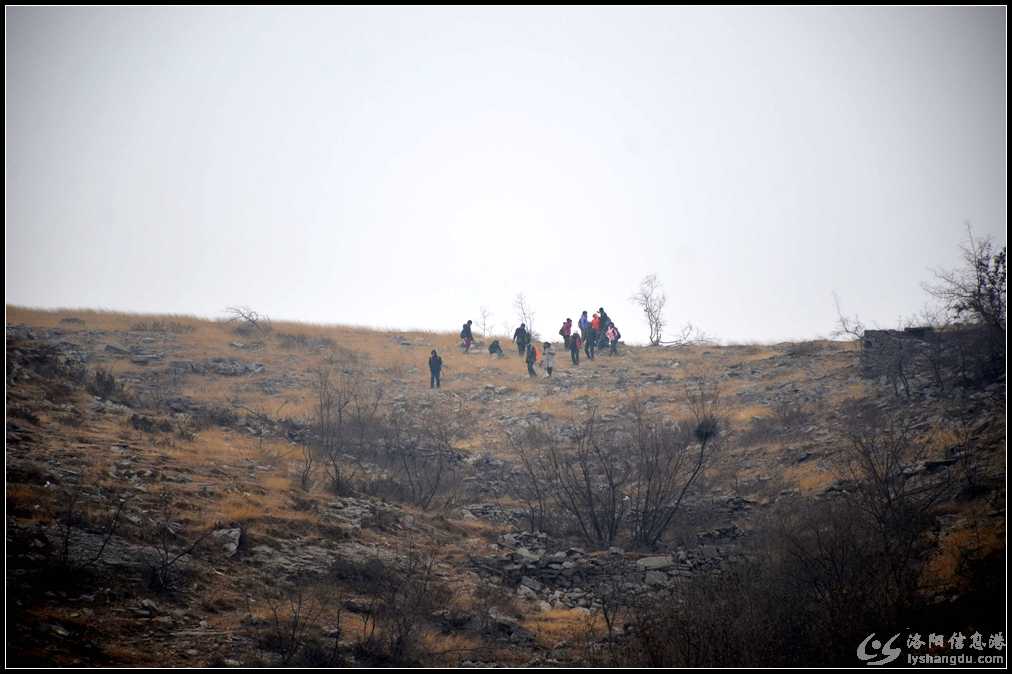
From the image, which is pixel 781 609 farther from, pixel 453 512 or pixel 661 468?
pixel 453 512

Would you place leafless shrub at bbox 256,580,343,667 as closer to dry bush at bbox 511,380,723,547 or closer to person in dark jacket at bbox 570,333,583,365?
dry bush at bbox 511,380,723,547

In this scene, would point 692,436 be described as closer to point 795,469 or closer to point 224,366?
point 795,469

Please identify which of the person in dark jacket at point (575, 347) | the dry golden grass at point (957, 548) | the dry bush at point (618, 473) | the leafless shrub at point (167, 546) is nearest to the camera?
the leafless shrub at point (167, 546)

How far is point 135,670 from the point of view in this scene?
25.7 feet

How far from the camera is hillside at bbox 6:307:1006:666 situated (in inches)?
368

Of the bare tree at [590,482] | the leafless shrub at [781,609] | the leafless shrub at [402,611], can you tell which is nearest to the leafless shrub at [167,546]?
the leafless shrub at [402,611]

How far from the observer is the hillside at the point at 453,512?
30.7ft

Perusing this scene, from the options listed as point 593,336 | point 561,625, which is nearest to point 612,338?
point 593,336

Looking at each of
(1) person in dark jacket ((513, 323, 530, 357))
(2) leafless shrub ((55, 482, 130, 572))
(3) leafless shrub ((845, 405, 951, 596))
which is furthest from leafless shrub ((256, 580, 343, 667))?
(1) person in dark jacket ((513, 323, 530, 357))

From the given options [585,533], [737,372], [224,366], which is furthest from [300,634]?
[737,372]

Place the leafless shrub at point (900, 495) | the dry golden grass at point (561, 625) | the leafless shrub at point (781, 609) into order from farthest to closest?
1. the leafless shrub at point (900, 495)
2. the dry golden grass at point (561, 625)
3. the leafless shrub at point (781, 609)

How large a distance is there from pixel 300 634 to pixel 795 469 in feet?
49.5

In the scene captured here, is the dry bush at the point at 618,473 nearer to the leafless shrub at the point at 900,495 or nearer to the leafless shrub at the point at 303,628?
the leafless shrub at the point at 900,495

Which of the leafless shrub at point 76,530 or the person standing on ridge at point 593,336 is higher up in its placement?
the person standing on ridge at point 593,336
